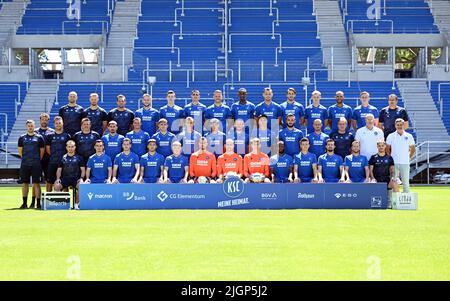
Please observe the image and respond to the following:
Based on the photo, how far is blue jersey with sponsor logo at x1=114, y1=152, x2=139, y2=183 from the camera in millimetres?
19797

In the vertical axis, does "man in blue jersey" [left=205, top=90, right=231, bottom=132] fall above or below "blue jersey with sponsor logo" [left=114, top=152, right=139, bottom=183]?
above

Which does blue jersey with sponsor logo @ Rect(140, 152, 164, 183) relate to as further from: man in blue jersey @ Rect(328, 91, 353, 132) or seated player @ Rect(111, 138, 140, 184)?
man in blue jersey @ Rect(328, 91, 353, 132)

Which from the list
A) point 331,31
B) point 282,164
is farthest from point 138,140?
point 331,31

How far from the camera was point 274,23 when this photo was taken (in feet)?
147

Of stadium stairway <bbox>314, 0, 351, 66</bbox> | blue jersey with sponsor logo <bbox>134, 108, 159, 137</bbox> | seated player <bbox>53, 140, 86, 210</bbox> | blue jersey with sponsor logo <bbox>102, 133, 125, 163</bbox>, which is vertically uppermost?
stadium stairway <bbox>314, 0, 351, 66</bbox>

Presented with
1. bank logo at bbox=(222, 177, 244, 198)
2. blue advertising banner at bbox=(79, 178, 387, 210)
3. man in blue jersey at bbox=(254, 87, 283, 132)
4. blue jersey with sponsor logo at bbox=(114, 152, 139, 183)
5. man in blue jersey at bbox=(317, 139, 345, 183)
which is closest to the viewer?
bank logo at bbox=(222, 177, 244, 198)

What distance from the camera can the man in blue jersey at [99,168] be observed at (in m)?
19.5

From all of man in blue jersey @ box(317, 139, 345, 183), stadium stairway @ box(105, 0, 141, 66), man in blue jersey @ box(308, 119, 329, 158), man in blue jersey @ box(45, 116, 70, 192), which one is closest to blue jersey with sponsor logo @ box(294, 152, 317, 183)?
man in blue jersey @ box(317, 139, 345, 183)

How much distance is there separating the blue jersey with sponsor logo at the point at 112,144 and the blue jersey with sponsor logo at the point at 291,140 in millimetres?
3855

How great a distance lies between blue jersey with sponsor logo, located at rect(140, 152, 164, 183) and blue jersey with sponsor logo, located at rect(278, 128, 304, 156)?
295 cm

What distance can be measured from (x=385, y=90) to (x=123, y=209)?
23904mm

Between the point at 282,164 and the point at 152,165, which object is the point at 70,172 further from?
the point at 282,164

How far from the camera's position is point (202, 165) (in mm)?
19875

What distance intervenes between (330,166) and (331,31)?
25530 millimetres
